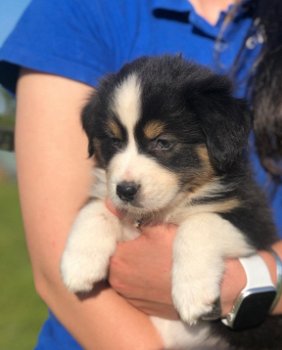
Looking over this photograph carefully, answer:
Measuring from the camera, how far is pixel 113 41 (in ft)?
9.80

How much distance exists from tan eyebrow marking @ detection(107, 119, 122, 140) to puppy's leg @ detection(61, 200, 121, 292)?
0.38 m

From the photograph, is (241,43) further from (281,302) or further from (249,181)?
(281,302)

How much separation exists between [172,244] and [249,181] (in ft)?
1.65

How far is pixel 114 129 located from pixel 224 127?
19.2 inches

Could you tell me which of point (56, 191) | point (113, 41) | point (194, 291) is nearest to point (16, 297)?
point (56, 191)

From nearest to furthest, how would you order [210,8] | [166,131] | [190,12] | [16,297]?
[166,131] → [190,12] → [210,8] → [16,297]

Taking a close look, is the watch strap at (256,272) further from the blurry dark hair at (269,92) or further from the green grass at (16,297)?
the green grass at (16,297)

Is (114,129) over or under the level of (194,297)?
over

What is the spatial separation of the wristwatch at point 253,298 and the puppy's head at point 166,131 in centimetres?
45

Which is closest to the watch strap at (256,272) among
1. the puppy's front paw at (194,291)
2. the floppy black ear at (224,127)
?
the puppy's front paw at (194,291)

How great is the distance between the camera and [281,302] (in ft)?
8.75

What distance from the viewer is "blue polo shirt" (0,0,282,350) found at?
2861mm

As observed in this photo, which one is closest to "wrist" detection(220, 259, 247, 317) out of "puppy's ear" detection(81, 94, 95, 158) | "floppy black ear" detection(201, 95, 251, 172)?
"floppy black ear" detection(201, 95, 251, 172)

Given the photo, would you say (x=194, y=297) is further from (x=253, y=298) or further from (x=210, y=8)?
(x=210, y=8)
